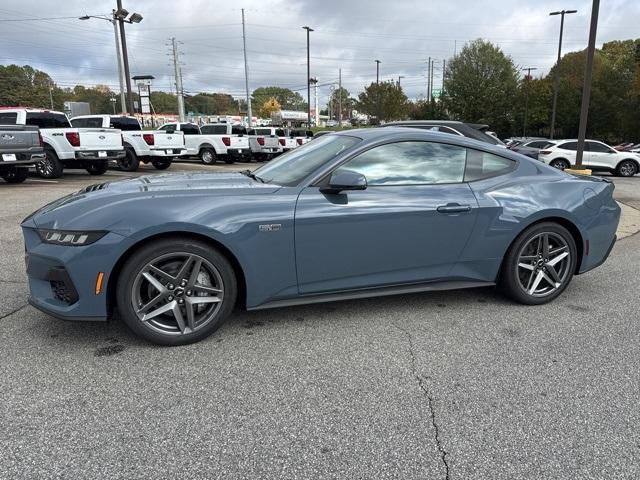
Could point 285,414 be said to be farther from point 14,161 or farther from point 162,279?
point 14,161

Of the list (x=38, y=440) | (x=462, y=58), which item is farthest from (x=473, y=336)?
(x=462, y=58)

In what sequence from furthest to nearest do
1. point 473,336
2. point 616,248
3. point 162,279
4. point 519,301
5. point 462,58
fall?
point 462,58
point 616,248
point 519,301
point 473,336
point 162,279

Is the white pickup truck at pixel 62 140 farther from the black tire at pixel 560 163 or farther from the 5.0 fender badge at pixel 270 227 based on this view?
the black tire at pixel 560 163

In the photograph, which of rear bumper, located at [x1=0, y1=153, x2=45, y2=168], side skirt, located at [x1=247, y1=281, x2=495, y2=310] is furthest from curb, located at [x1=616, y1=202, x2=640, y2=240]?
rear bumper, located at [x1=0, y1=153, x2=45, y2=168]

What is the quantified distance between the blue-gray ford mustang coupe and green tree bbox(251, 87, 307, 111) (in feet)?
508

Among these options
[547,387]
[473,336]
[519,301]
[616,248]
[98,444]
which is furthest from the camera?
[616,248]

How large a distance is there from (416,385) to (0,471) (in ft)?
6.79

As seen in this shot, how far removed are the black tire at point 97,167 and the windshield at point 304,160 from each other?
12214mm

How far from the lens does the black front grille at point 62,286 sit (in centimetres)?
301

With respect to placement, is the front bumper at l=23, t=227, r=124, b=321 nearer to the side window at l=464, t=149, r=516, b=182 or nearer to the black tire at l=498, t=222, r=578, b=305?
the side window at l=464, t=149, r=516, b=182

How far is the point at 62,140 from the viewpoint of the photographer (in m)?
12.9

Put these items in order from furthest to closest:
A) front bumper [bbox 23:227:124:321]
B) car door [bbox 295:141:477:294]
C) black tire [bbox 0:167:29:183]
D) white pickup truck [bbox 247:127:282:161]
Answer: white pickup truck [bbox 247:127:282:161]
black tire [bbox 0:167:29:183]
car door [bbox 295:141:477:294]
front bumper [bbox 23:227:124:321]

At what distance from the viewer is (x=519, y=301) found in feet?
13.5

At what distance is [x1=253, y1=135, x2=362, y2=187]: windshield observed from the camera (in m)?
3.62
